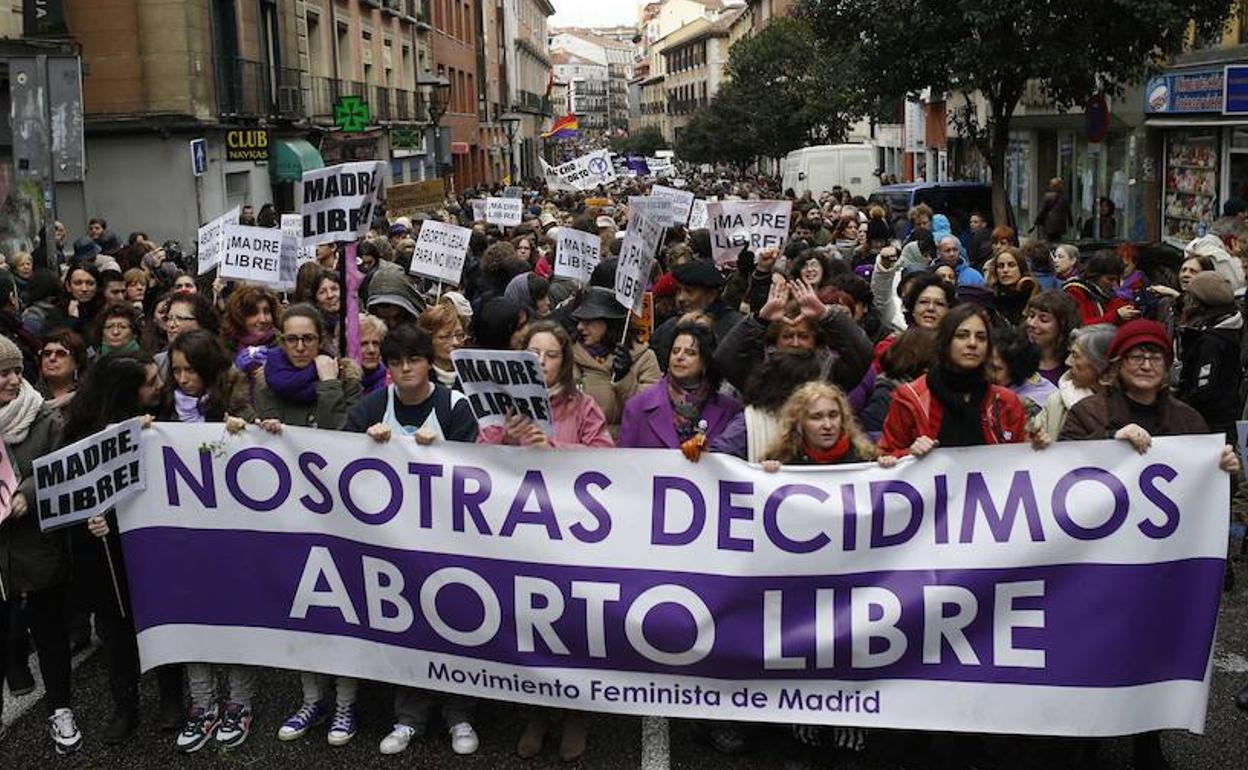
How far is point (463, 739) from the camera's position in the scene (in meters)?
5.35

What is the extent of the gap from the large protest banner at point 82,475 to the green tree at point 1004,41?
1806 cm

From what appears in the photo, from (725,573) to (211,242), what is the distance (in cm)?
745

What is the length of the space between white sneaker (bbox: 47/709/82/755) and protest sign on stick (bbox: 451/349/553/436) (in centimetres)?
201

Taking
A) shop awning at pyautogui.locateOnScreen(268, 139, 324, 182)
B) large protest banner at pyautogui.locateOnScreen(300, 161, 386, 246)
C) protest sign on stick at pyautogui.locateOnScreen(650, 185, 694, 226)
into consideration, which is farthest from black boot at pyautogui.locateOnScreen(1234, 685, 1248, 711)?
shop awning at pyautogui.locateOnScreen(268, 139, 324, 182)

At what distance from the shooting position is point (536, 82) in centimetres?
9400

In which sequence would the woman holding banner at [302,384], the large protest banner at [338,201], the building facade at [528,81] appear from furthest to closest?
the building facade at [528,81]
the large protest banner at [338,201]
the woman holding banner at [302,384]

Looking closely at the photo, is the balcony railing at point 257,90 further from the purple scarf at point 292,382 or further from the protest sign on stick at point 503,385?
the protest sign on stick at point 503,385

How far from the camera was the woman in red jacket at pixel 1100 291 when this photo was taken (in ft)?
29.1

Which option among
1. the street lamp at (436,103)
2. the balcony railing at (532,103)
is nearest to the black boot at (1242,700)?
the street lamp at (436,103)

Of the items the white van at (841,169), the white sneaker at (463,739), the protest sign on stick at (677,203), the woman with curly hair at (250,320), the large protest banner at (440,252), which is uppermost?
the white van at (841,169)

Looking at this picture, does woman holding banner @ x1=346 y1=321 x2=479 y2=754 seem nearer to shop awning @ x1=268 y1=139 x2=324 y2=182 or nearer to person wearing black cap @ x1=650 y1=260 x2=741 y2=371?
person wearing black cap @ x1=650 y1=260 x2=741 y2=371

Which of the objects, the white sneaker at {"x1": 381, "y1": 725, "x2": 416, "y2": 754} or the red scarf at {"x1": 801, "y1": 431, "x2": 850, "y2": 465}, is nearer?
the red scarf at {"x1": 801, "y1": 431, "x2": 850, "y2": 465}

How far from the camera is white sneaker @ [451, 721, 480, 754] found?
5320 mm

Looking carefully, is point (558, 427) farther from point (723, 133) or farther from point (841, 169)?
point (723, 133)
